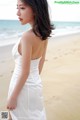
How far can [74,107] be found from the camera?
Answer: 244 centimetres

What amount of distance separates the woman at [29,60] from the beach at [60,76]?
0.66 meters

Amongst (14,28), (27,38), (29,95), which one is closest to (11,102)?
(29,95)

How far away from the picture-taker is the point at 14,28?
7.53 feet

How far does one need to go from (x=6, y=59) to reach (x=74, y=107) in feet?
2.21

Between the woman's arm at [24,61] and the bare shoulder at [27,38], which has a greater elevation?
the bare shoulder at [27,38]

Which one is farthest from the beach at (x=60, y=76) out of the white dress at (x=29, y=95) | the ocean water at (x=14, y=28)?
the white dress at (x=29, y=95)

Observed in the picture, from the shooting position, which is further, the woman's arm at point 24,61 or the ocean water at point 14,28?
the ocean water at point 14,28

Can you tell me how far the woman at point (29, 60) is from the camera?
1.58 m

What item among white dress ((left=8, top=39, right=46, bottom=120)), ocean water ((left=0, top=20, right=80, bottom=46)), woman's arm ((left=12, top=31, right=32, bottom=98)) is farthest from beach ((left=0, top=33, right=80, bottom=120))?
woman's arm ((left=12, top=31, right=32, bottom=98))

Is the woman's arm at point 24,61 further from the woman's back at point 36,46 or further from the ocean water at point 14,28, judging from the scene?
the ocean water at point 14,28

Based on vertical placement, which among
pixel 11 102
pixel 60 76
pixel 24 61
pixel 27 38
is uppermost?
pixel 27 38

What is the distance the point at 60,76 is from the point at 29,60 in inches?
35.4

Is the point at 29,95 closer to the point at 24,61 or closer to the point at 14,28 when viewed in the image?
the point at 24,61

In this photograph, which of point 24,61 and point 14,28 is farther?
point 14,28
